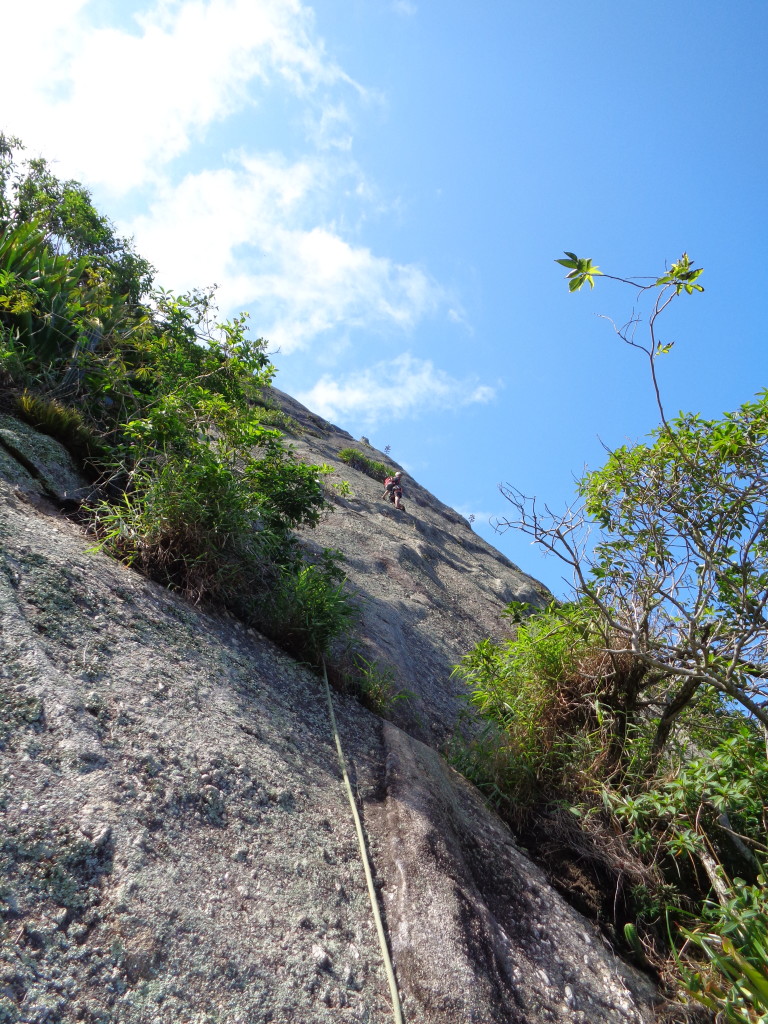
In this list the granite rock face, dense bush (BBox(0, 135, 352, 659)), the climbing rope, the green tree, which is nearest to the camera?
the granite rock face

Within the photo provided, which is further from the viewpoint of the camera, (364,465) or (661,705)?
(364,465)

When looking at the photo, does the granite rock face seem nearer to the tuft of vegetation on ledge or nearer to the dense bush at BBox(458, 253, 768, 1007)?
the dense bush at BBox(458, 253, 768, 1007)

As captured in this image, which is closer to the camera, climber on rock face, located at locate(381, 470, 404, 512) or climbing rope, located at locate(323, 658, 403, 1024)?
climbing rope, located at locate(323, 658, 403, 1024)

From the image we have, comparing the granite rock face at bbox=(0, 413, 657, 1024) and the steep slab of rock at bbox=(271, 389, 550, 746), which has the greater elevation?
the steep slab of rock at bbox=(271, 389, 550, 746)

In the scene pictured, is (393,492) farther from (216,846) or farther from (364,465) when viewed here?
(216,846)

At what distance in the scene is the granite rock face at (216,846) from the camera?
261cm

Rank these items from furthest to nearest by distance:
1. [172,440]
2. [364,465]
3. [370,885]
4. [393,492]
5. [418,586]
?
[364,465]
[393,492]
[418,586]
[172,440]
[370,885]

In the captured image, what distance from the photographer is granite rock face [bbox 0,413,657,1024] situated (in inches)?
103

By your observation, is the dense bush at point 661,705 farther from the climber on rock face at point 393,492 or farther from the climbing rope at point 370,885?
the climber on rock face at point 393,492

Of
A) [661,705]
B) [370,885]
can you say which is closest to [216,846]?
[370,885]

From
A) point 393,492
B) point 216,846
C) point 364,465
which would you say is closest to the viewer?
point 216,846

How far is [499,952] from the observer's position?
3.59 meters

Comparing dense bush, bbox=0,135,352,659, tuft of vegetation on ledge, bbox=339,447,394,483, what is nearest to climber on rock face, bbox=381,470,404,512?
tuft of vegetation on ledge, bbox=339,447,394,483

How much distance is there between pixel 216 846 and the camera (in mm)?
3309
